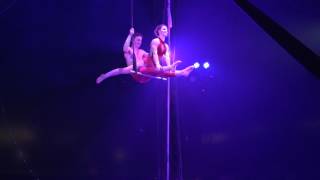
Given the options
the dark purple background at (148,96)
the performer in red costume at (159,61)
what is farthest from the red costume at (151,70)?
the dark purple background at (148,96)

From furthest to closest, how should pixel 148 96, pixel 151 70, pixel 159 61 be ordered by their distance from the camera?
pixel 148 96, pixel 159 61, pixel 151 70

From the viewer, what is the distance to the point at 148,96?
5.25 m

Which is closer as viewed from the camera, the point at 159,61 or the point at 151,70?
the point at 151,70

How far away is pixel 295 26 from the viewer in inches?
156

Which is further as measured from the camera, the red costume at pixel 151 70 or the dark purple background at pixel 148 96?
the dark purple background at pixel 148 96

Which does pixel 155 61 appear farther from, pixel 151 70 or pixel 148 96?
pixel 148 96

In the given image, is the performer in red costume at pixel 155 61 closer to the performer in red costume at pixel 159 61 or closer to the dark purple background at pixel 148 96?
the performer in red costume at pixel 159 61

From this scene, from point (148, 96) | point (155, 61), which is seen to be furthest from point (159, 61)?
point (148, 96)

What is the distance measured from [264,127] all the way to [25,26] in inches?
124

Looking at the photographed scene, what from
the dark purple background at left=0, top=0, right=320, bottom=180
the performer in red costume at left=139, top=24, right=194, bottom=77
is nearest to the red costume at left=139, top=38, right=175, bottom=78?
the performer in red costume at left=139, top=24, right=194, bottom=77

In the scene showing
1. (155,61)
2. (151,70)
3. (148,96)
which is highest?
(155,61)

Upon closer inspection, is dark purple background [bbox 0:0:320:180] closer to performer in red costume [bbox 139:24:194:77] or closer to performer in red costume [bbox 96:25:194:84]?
performer in red costume [bbox 96:25:194:84]

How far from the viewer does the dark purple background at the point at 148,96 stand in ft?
13.2

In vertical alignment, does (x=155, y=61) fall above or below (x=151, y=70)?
above
